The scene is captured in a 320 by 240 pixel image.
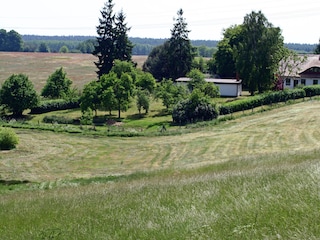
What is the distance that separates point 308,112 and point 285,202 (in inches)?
1602

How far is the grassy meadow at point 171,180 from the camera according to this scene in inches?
287

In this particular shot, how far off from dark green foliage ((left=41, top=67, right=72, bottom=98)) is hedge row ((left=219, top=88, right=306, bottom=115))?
1148 inches

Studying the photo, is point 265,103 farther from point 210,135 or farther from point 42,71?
point 42,71

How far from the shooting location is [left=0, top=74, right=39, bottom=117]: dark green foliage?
193ft

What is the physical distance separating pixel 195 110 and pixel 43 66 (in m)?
78.8

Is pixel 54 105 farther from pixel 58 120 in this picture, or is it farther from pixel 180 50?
pixel 180 50

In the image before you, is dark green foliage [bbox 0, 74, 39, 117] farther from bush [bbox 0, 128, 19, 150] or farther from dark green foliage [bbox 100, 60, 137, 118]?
bush [bbox 0, 128, 19, 150]

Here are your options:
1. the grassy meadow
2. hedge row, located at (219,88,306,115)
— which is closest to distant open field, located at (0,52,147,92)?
the grassy meadow

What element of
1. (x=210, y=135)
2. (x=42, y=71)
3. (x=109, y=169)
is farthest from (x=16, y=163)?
(x=42, y=71)

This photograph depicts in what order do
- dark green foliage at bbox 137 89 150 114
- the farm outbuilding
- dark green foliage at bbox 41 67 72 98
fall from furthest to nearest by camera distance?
1. dark green foliage at bbox 41 67 72 98
2. the farm outbuilding
3. dark green foliage at bbox 137 89 150 114

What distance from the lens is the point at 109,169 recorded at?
94.0 feet

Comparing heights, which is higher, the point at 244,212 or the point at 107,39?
the point at 107,39

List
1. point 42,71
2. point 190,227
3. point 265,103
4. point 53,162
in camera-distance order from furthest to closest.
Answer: point 42,71 → point 265,103 → point 53,162 → point 190,227

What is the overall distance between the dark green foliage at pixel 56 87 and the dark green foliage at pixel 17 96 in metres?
9.45
